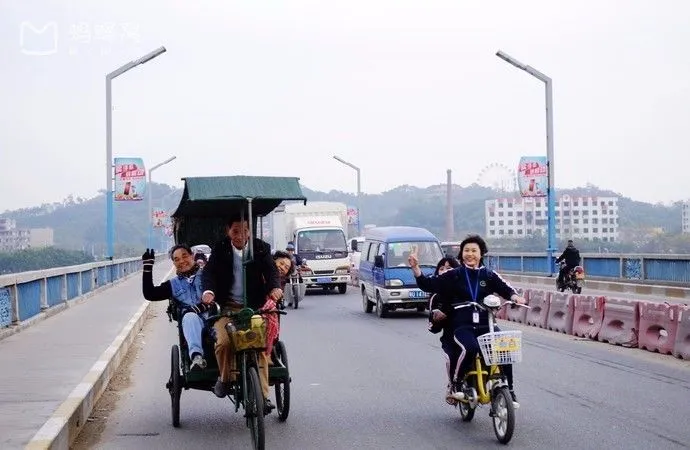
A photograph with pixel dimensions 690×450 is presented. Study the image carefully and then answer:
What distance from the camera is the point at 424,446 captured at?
796 cm

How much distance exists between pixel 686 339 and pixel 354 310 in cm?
1249

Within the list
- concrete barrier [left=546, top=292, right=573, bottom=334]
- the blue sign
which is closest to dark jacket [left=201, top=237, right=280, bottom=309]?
the blue sign

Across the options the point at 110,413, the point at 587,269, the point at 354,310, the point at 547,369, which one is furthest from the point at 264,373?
the point at 587,269

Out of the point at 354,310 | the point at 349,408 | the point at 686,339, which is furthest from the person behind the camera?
the point at 354,310

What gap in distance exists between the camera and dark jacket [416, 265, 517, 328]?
338 inches

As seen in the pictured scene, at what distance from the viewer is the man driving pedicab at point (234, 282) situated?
8.30 metres

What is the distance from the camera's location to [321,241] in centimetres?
3400

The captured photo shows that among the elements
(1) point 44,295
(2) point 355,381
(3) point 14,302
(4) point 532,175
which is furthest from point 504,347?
(4) point 532,175

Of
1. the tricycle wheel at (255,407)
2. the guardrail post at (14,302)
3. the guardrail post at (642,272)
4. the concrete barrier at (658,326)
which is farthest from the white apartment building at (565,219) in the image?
the tricycle wheel at (255,407)

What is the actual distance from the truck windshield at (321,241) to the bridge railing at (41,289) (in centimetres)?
677

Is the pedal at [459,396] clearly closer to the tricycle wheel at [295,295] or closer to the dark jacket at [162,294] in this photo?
the dark jacket at [162,294]

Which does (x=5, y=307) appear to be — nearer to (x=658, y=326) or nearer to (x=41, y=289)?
(x=41, y=289)

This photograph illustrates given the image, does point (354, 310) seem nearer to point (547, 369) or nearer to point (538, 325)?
point (538, 325)

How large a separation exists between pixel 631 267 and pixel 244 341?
1031 inches
